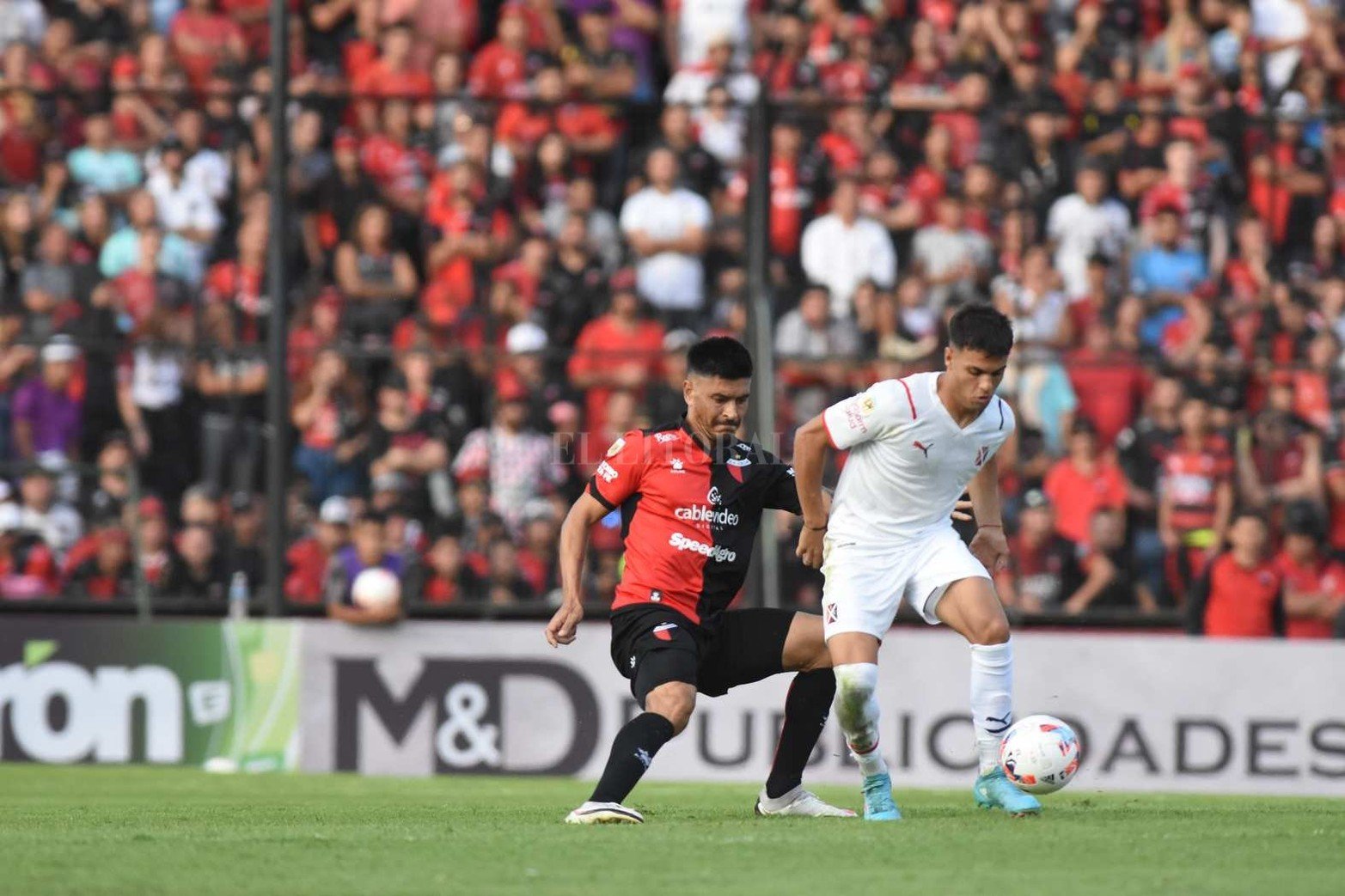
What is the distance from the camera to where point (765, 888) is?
6.12 metres

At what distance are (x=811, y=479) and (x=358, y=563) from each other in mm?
6743

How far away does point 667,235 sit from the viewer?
1545 cm

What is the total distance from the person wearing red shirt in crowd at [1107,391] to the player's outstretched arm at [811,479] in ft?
21.4

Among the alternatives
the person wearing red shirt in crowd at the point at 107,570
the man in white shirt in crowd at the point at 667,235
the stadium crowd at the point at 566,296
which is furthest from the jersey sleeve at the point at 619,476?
the man in white shirt in crowd at the point at 667,235

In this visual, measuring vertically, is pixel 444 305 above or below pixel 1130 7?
below

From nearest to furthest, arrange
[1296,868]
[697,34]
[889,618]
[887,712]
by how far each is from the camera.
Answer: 1. [1296,868]
2. [889,618]
3. [887,712]
4. [697,34]

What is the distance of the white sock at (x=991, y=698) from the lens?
26.5ft

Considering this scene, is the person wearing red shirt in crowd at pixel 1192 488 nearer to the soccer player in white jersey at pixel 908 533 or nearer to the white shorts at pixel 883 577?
the soccer player in white jersey at pixel 908 533

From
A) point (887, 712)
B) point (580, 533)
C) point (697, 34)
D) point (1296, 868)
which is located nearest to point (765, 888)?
point (1296, 868)

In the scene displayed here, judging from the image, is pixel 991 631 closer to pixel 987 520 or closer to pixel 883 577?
pixel 883 577

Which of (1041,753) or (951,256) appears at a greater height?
(951,256)

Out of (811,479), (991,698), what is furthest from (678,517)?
(991,698)

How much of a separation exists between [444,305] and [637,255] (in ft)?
4.78

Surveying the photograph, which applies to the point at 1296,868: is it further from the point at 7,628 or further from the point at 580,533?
the point at 7,628
